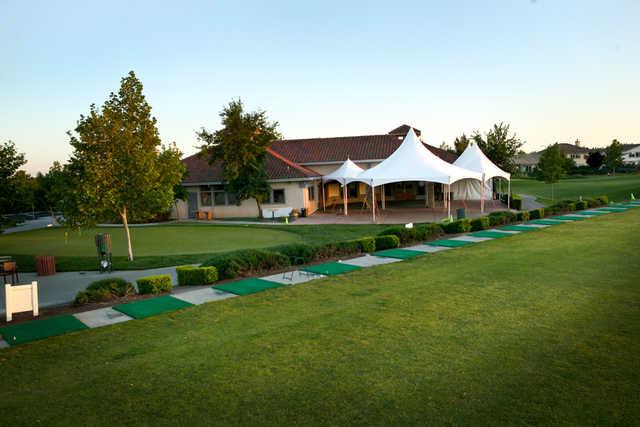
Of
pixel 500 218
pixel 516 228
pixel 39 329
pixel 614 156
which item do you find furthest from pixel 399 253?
pixel 614 156

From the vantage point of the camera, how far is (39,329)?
699 centimetres

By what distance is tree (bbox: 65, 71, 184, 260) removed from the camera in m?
12.3

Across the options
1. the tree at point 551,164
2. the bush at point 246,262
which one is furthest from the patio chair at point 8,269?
the tree at point 551,164

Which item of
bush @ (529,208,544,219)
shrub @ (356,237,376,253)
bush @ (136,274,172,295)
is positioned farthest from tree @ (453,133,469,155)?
bush @ (136,274,172,295)

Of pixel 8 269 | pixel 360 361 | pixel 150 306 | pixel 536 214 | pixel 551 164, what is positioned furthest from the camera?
pixel 551 164

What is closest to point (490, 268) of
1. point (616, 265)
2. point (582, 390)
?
point (616, 265)

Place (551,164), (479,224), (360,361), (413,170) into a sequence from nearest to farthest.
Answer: (360,361) < (479,224) < (413,170) < (551,164)

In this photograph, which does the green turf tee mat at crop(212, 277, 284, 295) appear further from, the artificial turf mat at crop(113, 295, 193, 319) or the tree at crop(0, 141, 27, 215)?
the tree at crop(0, 141, 27, 215)

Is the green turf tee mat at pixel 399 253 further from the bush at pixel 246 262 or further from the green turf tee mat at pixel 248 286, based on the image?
the green turf tee mat at pixel 248 286

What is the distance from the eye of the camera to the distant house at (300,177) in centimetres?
2678

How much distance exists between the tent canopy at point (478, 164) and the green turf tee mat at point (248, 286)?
17.9m

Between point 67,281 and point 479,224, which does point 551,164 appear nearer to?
point 479,224

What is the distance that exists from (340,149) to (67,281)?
82.6 feet

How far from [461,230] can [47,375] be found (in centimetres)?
1408
